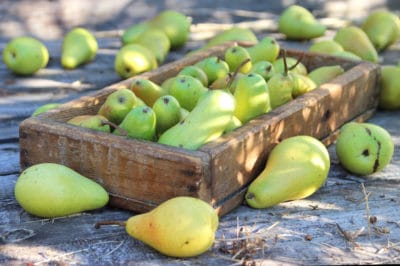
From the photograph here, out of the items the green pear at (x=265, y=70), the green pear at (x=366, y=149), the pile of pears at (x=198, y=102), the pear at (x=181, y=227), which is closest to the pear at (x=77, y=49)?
the pile of pears at (x=198, y=102)

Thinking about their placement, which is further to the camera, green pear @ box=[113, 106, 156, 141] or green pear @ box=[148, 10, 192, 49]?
green pear @ box=[148, 10, 192, 49]

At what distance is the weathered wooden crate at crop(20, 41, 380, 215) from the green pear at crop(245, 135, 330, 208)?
5cm

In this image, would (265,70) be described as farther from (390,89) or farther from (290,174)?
(390,89)

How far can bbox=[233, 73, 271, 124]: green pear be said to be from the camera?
262 centimetres

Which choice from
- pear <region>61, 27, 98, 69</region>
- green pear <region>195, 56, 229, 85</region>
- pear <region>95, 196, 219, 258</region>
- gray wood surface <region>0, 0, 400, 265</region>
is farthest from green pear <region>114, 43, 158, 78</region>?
pear <region>95, 196, 219, 258</region>

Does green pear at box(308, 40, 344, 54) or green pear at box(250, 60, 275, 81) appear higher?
green pear at box(250, 60, 275, 81)

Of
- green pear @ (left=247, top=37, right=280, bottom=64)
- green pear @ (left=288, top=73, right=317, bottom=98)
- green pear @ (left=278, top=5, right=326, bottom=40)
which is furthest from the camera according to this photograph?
green pear @ (left=278, top=5, right=326, bottom=40)

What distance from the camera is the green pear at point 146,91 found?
284cm

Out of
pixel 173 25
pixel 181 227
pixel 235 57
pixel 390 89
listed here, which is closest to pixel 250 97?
pixel 235 57

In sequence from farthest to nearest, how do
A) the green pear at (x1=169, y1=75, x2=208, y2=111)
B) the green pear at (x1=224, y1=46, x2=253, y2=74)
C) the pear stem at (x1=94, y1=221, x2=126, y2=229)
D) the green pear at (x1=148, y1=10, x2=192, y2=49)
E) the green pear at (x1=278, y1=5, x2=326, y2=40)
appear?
the green pear at (x1=278, y1=5, x2=326, y2=40) < the green pear at (x1=148, y1=10, x2=192, y2=49) < the green pear at (x1=224, y1=46, x2=253, y2=74) < the green pear at (x1=169, y1=75, x2=208, y2=111) < the pear stem at (x1=94, y1=221, x2=126, y2=229)

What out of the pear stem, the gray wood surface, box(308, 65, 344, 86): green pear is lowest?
the gray wood surface

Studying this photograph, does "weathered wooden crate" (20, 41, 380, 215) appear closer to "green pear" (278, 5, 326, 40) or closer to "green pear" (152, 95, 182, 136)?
"green pear" (152, 95, 182, 136)

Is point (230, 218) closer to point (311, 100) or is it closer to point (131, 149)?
point (131, 149)

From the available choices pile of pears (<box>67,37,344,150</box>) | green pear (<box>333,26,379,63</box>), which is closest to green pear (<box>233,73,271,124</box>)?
pile of pears (<box>67,37,344,150</box>)
